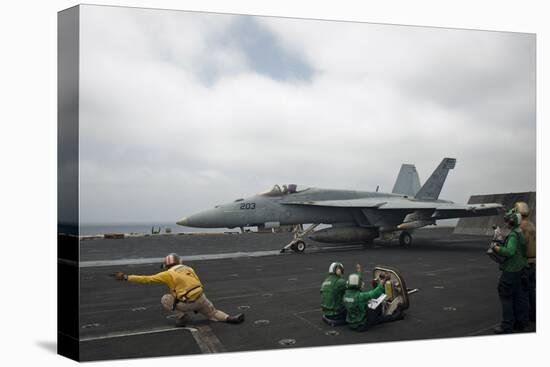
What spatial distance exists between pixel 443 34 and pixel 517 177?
119 inches

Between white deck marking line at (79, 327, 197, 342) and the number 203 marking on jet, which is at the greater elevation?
the number 203 marking on jet

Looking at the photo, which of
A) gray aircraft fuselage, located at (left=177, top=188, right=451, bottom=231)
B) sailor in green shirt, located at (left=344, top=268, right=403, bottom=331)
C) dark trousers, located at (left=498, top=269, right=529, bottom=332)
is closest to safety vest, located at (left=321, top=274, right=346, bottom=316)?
sailor in green shirt, located at (left=344, top=268, right=403, bottom=331)

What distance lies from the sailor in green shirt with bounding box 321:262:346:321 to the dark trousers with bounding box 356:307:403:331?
0.36 metres

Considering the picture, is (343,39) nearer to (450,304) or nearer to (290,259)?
(450,304)

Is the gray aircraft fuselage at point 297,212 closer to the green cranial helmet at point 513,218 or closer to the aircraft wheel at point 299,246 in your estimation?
the aircraft wheel at point 299,246

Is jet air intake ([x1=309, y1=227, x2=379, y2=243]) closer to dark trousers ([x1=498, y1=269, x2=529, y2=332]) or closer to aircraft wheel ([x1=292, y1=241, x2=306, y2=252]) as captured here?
aircraft wheel ([x1=292, y1=241, x2=306, y2=252])

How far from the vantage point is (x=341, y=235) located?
13383 millimetres

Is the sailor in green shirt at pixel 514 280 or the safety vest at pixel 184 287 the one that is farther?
the sailor in green shirt at pixel 514 280

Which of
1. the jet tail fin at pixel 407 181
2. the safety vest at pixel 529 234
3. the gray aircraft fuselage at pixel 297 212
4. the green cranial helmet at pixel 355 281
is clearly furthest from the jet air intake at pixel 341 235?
the green cranial helmet at pixel 355 281

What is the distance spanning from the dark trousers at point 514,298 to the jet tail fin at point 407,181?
106 inches

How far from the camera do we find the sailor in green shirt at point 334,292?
650 cm

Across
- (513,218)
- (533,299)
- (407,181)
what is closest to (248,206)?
(407,181)

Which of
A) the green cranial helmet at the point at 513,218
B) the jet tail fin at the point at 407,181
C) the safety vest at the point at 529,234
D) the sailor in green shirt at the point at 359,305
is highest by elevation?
the jet tail fin at the point at 407,181

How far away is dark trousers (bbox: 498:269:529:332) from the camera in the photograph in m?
7.18
